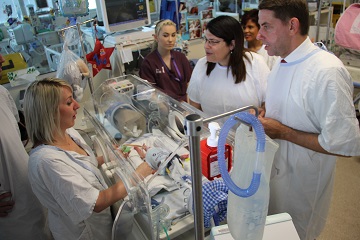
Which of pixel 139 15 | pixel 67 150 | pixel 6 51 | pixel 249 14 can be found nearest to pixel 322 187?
pixel 67 150

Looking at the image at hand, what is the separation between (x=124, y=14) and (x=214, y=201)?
7.44 feet

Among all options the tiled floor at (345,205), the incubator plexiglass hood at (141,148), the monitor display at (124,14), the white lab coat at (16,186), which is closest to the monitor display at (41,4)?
the monitor display at (124,14)

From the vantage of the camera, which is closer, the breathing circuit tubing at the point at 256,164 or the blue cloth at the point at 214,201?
the breathing circuit tubing at the point at 256,164

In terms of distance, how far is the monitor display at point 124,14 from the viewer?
9.07 feet

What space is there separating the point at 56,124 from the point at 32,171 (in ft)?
0.78

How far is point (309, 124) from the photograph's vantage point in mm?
1350

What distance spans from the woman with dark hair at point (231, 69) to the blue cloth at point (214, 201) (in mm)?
717

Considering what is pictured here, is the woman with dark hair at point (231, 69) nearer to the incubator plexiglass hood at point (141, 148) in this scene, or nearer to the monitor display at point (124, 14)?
the incubator plexiglass hood at point (141, 148)

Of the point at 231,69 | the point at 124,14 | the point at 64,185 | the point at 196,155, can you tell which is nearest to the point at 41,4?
the point at 124,14

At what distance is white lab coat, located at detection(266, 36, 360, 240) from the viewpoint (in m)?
1.23

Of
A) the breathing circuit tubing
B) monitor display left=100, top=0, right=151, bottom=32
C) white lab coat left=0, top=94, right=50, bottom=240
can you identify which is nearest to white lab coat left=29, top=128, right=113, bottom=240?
white lab coat left=0, top=94, right=50, bottom=240

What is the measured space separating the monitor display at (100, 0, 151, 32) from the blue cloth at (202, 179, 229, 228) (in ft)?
6.93

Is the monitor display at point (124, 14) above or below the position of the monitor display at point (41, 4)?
below

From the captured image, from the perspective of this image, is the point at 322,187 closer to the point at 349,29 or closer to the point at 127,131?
the point at 127,131
